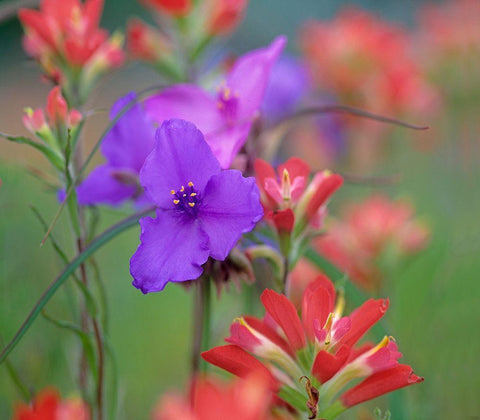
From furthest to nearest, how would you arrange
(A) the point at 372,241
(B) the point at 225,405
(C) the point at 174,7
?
(A) the point at 372,241, (C) the point at 174,7, (B) the point at 225,405

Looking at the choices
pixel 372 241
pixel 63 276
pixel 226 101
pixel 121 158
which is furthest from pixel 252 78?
pixel 372 241

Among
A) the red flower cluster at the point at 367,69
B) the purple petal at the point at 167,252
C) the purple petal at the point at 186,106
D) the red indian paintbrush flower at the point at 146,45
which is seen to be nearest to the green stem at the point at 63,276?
the purple petal at the point at 167,252

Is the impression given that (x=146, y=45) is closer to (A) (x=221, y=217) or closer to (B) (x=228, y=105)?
(B) (x=228, y=105)

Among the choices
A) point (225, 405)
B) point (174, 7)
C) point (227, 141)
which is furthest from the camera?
point (174, 7)

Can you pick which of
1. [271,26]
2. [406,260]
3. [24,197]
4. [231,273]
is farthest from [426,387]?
[271,26]

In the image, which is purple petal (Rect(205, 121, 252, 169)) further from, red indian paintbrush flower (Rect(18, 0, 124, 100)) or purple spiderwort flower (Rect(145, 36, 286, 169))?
red indian paintbrush flower (Rect(18, 0, 124, 100))

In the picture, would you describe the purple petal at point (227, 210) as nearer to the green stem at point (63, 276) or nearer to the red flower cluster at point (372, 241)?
the green stem at point (63, 276)
